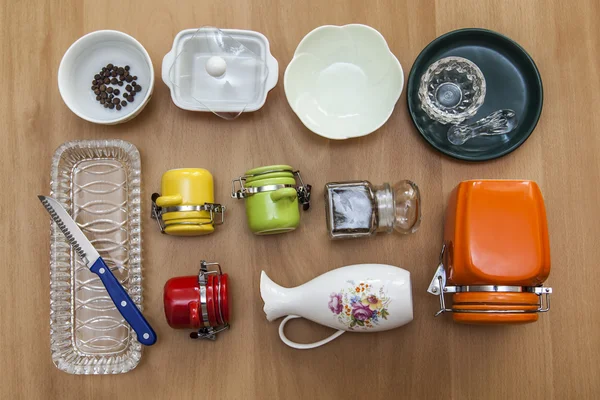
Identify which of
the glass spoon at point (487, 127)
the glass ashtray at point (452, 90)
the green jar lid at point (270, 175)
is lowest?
the green jar lid at point (270, 175)

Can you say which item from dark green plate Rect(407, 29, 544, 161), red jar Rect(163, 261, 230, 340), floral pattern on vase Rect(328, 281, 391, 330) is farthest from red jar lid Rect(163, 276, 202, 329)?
dark green plate Rect(407, 29, 544, 161)

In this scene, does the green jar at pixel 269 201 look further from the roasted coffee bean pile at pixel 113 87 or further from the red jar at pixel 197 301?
the roasted coffee bean pile at pixel 113 87

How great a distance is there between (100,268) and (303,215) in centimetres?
34

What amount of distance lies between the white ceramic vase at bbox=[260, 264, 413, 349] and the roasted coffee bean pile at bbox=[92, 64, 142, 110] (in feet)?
1.31

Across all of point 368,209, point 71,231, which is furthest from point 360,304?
point 71,231

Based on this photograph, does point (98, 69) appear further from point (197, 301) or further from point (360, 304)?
point (360, 304)

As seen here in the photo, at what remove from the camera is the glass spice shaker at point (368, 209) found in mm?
760

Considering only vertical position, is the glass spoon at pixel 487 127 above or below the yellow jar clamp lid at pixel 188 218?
above

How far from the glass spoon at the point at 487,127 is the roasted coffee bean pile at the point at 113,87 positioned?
56cm

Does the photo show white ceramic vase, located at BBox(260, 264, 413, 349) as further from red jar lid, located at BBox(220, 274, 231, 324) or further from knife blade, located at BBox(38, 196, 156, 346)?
knife blade, located at BBox(38, 196, 156, 346)

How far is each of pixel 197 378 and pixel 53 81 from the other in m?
0.58

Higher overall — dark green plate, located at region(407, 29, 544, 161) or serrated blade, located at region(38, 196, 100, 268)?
dark green plate, located at region(407, 29, 544, 161)

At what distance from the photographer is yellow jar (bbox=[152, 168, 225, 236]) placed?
729 mm

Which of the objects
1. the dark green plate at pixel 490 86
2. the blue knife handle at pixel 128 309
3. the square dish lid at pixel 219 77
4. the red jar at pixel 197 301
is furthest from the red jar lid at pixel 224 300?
the dark green plate at pixel 490 86
